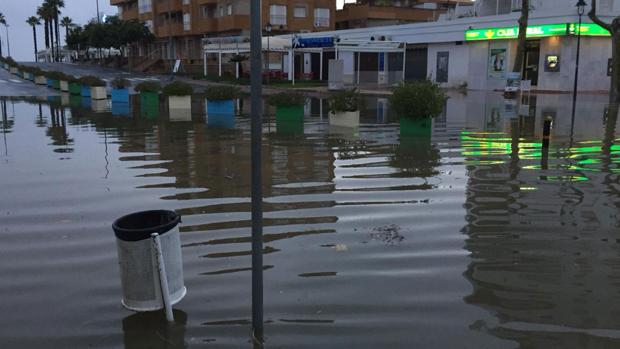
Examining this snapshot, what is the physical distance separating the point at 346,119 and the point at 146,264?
44.3ft

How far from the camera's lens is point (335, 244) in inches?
251

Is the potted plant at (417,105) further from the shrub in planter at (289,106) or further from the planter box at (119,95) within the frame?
the planter box at (119,95)

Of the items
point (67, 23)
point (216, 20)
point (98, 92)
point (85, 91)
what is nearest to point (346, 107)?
point (98, 92)

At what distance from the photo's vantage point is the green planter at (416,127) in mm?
15268

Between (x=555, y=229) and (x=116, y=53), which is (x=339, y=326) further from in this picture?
(x=116, y=53)

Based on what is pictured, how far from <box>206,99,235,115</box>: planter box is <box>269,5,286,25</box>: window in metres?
46.8

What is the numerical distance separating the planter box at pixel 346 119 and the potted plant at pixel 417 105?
1.99 metres

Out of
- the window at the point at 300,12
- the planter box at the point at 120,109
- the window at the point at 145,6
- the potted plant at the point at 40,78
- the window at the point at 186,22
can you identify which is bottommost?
the planter box at the point at 120,109

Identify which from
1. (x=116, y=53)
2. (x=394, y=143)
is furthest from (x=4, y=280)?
(x=116, y=53)

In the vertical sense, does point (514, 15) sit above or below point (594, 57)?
above

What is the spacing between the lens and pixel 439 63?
1800 inches

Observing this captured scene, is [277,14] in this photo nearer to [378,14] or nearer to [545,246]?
[378,14]

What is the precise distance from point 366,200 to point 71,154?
711 cm

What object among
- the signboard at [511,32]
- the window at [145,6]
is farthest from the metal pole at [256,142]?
the window at [145,6]
